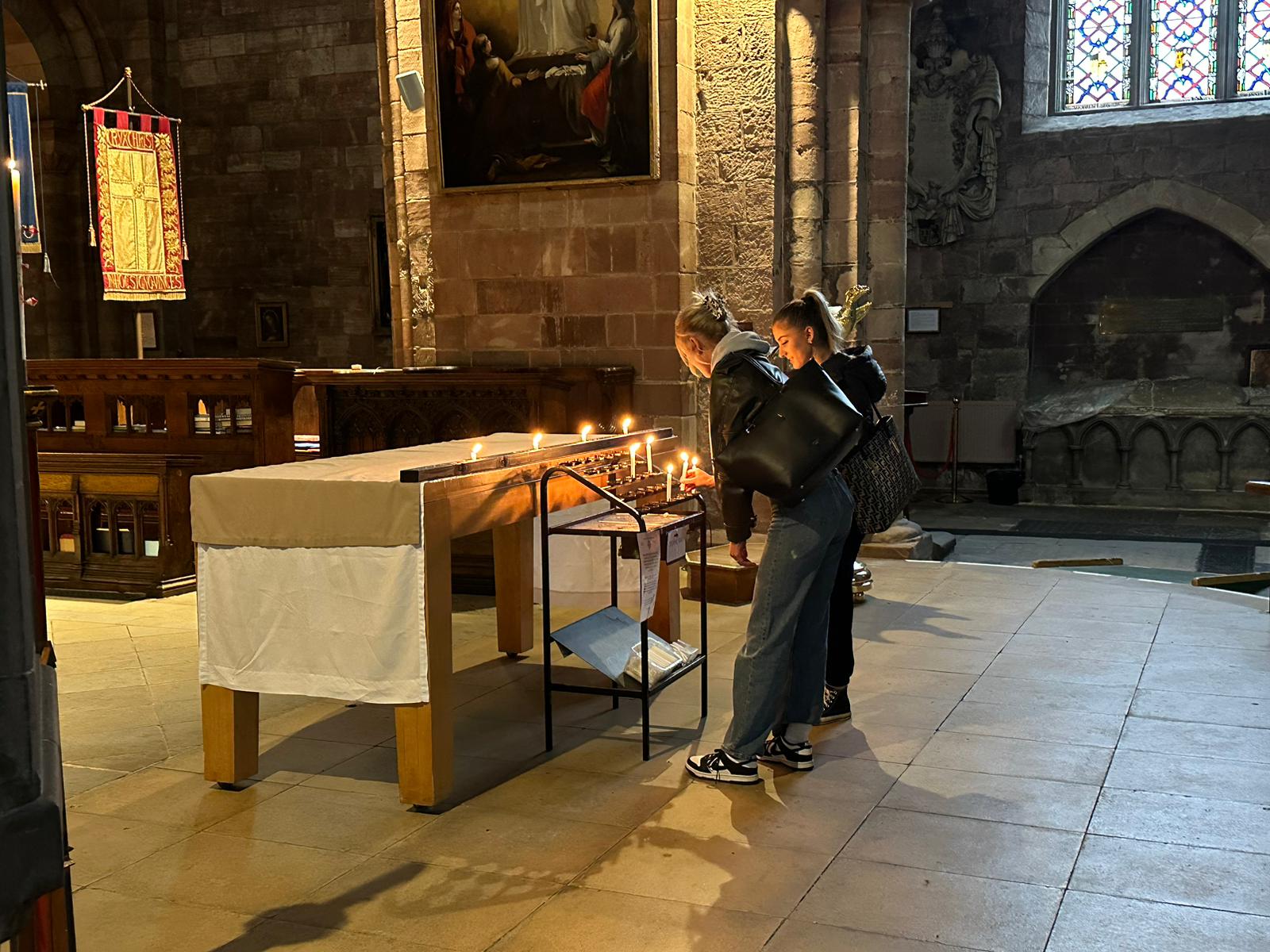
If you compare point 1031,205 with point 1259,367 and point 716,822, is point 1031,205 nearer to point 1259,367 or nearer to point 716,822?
point 1259,367

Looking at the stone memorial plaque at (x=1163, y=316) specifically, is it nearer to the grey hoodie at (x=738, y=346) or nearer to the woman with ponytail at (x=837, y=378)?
the woman with ponytail at (x=837, y=378)

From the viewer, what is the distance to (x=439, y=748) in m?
3.43

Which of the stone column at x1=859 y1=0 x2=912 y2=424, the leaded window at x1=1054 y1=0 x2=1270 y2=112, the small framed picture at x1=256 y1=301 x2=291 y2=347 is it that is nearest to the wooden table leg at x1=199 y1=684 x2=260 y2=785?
the stone column at x1=859 y1=0 x2=912 y2=424

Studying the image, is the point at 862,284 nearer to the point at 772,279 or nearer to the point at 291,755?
the point at 772,279

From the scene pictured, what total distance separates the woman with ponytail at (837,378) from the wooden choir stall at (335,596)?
968mm

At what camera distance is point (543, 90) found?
23.3 ft

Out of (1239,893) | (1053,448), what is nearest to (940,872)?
(1239,893)

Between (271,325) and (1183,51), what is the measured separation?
955 cm

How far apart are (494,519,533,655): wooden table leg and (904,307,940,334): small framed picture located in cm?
875

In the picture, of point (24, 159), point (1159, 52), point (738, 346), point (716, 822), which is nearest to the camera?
point (716, 822)

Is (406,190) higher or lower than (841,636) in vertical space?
higher

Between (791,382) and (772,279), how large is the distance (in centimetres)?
453

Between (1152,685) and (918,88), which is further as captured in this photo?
(918,88)

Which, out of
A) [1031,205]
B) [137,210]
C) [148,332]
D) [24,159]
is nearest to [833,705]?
[24,159]
